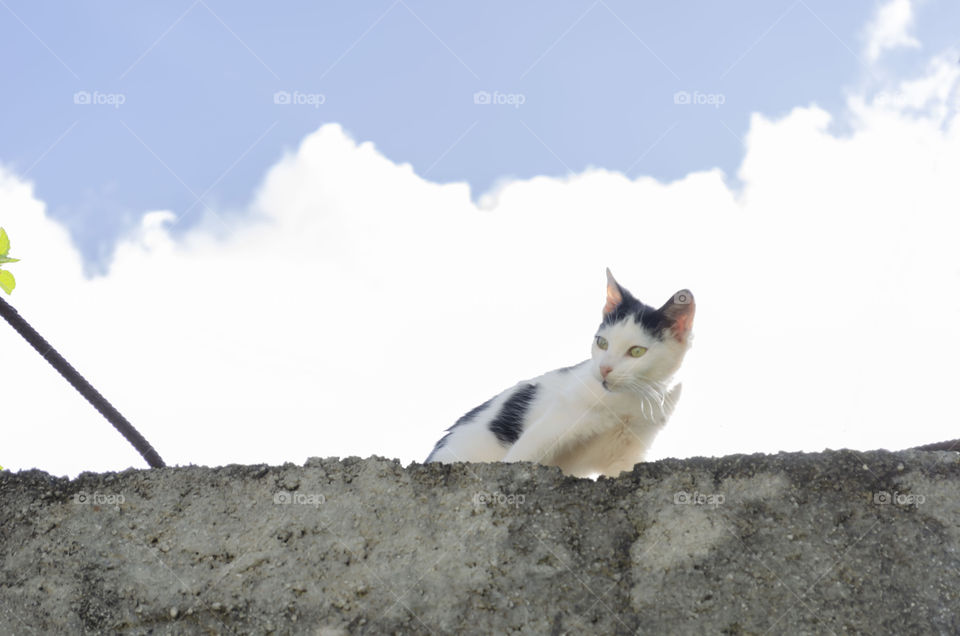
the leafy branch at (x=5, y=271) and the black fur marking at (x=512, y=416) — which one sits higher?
the leafy branch at (x=5, y=271)

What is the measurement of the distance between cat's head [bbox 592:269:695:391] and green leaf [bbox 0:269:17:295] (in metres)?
1.86

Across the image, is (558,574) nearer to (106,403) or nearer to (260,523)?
(260,523)

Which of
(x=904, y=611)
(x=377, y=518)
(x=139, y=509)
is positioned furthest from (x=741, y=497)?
(x=139, y=509)

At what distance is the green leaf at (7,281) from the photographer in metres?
2.36

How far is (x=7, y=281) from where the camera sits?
2367mm

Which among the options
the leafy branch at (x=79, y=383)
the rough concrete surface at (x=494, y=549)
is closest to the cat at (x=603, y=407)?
the rough concrete surface at (x=494, y=549)

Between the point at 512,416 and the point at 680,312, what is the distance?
29.1 inches

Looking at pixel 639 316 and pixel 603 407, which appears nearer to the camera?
pixel 603 407

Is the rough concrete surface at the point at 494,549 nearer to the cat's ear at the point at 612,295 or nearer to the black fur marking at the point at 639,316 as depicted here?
the black fur marking at the point at 639,316

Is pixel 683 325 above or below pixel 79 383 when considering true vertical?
above

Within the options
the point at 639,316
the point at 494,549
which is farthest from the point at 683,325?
the point at 494,549

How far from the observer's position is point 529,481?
6.03ft

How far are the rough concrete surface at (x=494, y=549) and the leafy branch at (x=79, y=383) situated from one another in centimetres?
35

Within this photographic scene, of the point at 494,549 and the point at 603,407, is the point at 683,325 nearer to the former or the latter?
the point at 603,407
